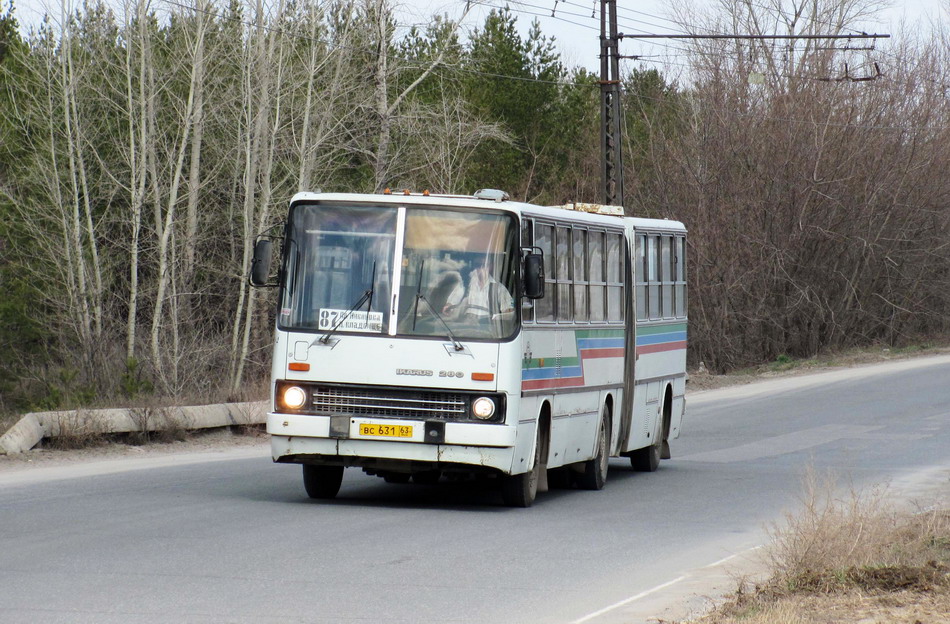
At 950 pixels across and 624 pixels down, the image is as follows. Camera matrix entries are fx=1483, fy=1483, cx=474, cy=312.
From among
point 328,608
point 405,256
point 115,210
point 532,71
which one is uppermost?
point 532,71

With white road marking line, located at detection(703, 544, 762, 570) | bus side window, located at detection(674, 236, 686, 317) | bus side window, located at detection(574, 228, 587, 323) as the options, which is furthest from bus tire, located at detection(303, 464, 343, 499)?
bus side window, located at detection(674, 236, 686, 317)

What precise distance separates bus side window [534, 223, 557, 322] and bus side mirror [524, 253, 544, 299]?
0.63 meters

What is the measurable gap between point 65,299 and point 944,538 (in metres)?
31.5

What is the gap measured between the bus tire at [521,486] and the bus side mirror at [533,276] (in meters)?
1.44

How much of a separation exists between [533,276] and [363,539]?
3.02m

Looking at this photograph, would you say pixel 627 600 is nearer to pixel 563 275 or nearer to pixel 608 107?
pixel 563 275

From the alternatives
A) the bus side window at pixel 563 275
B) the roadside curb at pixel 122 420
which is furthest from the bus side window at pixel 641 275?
the roadside curb at pixel 122 420

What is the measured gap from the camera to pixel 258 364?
126 feet

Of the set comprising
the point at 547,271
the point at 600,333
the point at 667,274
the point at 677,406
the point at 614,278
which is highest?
the point at 667,274

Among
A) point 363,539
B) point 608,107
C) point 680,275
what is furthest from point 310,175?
point 363,539

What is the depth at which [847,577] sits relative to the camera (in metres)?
8.30

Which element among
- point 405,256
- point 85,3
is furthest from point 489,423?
point 85,3

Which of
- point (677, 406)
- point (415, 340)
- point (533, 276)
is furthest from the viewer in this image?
point (677, 406)

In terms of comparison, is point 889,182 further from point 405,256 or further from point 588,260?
point 405,256
